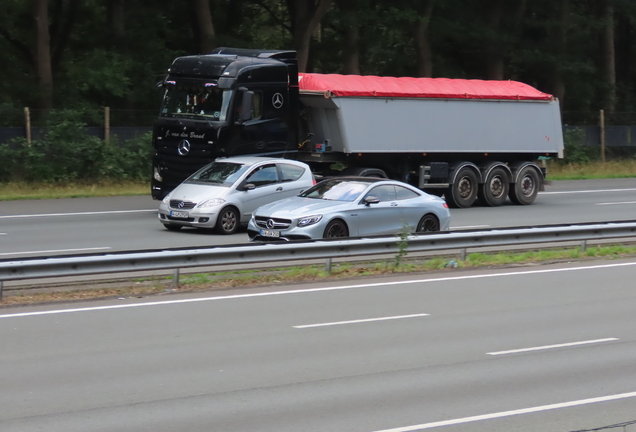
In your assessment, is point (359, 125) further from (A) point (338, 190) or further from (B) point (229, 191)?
(A) point (338, 190)

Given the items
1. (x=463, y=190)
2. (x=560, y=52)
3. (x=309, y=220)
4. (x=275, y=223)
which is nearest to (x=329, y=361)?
(x=309, y=220)

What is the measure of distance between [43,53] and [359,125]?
15704 mm

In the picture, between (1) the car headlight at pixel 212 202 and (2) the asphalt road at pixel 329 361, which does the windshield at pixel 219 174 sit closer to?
(1) the car headlight at pixel 212 202

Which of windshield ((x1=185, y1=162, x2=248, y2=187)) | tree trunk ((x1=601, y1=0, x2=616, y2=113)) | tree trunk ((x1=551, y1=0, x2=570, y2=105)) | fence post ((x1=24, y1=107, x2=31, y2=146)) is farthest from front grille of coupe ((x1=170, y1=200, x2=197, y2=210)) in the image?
tree trunk ((x1=601, y1=0, x2=616, y2=113))

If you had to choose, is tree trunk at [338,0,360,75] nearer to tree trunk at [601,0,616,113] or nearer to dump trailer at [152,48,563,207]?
dump trailer at [152,48,563,207]

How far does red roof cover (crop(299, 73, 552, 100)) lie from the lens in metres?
23.0

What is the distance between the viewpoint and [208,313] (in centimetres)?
1118

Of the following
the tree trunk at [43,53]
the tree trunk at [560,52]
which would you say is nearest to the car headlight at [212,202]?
the tree trunk at [43,53]

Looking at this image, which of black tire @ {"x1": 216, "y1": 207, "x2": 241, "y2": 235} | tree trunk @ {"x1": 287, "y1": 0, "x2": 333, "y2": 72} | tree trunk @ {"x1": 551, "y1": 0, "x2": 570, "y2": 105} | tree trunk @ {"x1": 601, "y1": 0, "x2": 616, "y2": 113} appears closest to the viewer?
black tire @ {"x1": 216, "y1": 207, "x2": 241, "y2": 235}

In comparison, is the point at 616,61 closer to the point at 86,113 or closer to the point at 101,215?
the point at 86,113

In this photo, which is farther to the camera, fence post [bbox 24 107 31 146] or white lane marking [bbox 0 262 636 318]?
fence post [bbox 24 107 31 146]

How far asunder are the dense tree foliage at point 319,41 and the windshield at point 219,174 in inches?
626

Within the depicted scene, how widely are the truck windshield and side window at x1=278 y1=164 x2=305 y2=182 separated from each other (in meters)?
2.22

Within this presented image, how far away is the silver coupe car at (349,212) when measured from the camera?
53.2 ft
